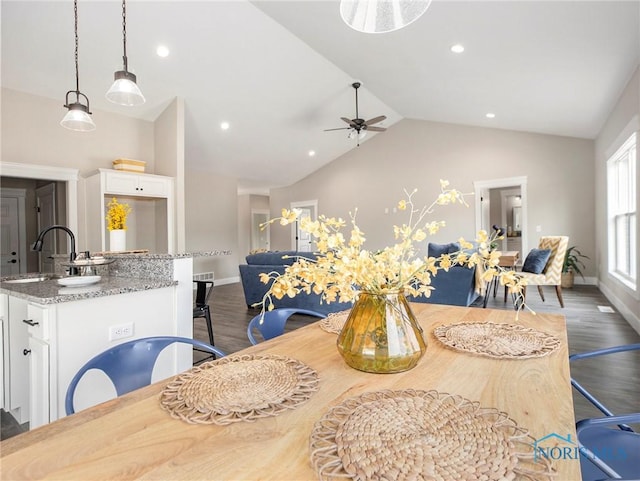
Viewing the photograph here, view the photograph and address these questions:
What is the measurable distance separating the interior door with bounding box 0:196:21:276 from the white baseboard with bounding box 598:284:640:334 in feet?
27.9

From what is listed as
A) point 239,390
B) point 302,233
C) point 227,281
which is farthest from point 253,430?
point 302,233

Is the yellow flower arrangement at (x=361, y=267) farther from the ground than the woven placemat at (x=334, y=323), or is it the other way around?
the yellow flower arrangement at (x=361, y=267)

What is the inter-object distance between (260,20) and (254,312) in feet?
12.9

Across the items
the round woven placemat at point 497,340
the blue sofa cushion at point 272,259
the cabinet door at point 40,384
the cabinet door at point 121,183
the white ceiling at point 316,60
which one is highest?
the white ceiling at point 316,60

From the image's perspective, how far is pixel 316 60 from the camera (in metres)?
5.73

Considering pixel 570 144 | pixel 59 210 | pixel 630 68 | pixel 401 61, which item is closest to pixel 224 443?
pixel 630 68

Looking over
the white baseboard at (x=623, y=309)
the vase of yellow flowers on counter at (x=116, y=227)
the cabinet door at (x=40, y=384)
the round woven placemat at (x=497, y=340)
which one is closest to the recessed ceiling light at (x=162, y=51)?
the vase of yellow flowers on counter at (x=116, y=227)

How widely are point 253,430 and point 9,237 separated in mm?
7108

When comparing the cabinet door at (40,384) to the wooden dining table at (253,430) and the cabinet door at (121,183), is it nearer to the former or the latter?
the wooden dining table at (253,430)

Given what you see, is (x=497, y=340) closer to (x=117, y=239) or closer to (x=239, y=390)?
(x=239, y=390)

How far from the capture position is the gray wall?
22.9 ft

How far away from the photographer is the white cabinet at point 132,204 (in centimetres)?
473

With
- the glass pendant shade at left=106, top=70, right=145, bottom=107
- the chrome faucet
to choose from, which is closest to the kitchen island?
the chrome faucet

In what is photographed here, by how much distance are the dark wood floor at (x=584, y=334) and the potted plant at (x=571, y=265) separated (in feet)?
0.67
